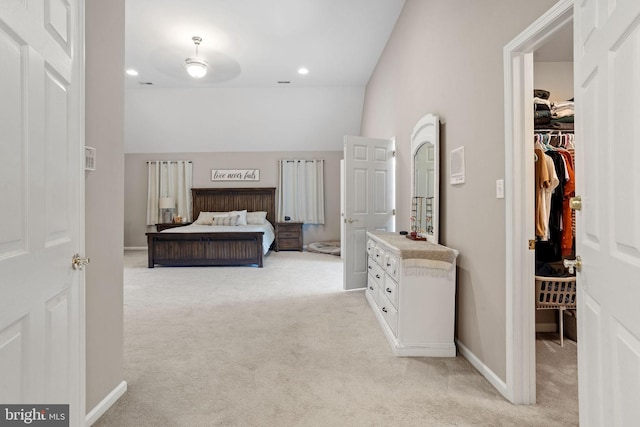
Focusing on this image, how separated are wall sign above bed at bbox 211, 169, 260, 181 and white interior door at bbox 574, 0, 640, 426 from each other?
712cm

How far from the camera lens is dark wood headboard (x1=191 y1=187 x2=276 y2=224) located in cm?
774

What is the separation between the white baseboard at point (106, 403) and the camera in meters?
1.64

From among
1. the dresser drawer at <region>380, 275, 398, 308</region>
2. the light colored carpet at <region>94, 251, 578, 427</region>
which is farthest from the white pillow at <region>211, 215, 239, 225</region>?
the dresser drawer at <region>380, 275, 398, 308</region>

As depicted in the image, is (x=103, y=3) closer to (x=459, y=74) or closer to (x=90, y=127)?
(x=90, y=127)

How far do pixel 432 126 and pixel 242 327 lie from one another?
238cm

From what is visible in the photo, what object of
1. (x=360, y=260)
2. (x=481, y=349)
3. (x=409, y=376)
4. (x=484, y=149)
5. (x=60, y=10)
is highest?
(x=60, y=10)

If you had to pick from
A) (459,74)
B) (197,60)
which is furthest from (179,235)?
(459,74)

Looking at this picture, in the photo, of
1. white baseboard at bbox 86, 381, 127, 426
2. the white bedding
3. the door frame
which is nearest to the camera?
white baseboard at bbox 86, 381, 127, 426

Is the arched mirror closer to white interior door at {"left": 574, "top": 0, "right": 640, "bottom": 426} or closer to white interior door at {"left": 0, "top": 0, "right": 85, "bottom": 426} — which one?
white interior door at {"left": 574, "top": 0, "right": 640, "bottom": 426}

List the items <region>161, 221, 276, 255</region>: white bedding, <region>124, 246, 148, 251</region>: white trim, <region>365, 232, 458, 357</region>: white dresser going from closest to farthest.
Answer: <region>365, 232, 458, 357</region>: white dresser < <region>161, 221, 276, 255</region>: white bedding < <region>124, 246, 148, 251</region>: white trim

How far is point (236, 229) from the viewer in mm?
6062

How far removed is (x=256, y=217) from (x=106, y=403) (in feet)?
18.7

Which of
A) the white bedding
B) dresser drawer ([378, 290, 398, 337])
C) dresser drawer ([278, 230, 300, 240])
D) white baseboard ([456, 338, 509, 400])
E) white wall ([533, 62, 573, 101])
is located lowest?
white baseboard ([456, 338, 509, 400])

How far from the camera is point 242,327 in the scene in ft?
9.65
